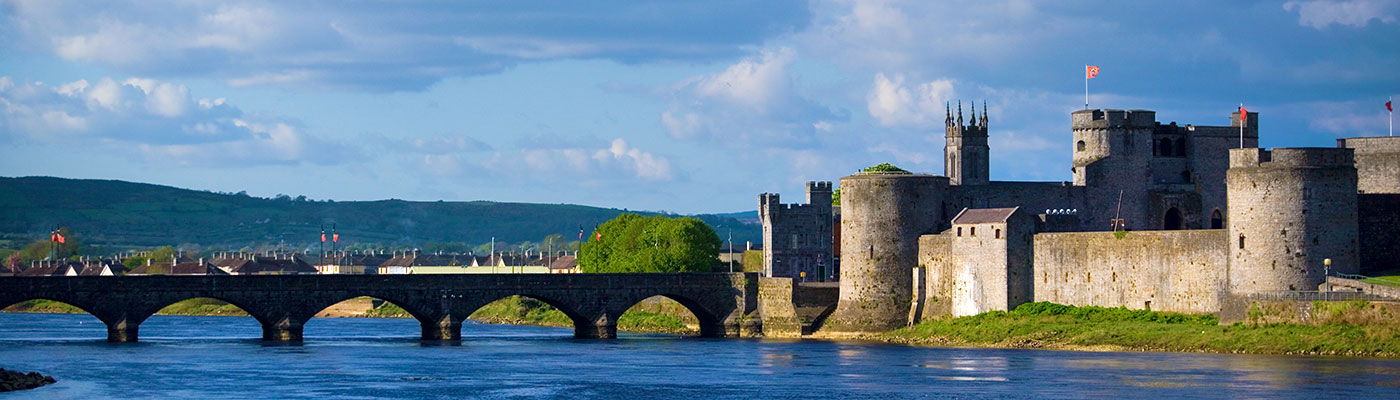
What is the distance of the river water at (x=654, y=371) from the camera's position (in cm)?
6719

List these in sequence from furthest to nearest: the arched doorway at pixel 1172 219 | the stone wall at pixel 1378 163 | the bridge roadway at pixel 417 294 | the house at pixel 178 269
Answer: the house at pixel 178 269, the arched doorway at pixel 1172 219, the stone wall at pixel 1378 163, the bridge roadway at pixel 417 294

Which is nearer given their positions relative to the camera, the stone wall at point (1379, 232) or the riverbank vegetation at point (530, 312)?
the stone wall at point (1379, 232)

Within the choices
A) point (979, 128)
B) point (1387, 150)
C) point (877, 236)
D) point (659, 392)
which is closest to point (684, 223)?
point (979, 128)

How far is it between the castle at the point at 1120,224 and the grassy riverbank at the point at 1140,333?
28.1 inches

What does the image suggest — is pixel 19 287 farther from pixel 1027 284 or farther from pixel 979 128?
pixel 979 128

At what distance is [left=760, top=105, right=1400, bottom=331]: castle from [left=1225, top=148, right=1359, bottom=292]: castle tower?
49 mm

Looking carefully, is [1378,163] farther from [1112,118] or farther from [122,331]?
[122,331]

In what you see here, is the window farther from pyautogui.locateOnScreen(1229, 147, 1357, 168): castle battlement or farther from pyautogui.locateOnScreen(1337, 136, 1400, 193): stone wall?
pyautogui.locateOnScreen(1229, 147, 1357, 168): castle battlement

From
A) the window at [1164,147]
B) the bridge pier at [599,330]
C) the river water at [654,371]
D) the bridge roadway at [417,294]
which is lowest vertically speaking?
the river water at [654,371]

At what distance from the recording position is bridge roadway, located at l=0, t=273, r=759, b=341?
96.2 m

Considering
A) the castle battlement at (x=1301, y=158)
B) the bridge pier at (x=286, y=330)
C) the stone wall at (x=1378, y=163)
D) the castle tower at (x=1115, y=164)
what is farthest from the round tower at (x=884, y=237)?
the bridge pier at (x=286, y=330)

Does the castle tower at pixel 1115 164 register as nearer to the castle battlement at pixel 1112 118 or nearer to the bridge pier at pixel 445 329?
the castle battlement at pixel 1112 118

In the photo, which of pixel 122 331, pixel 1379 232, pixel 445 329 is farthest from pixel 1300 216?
pixel 122 331

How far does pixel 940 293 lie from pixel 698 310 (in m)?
15.4
